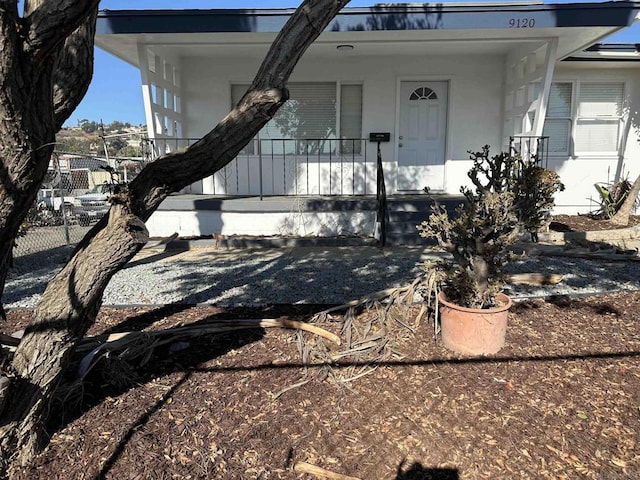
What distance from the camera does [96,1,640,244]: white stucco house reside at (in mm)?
7801

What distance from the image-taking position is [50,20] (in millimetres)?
1890

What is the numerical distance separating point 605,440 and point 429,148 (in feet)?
24.0

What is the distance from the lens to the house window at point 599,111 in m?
9.57

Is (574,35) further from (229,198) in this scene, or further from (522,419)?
(522,419)

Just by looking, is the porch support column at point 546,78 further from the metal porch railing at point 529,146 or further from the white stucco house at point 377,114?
the metal porch railing at point 529,146

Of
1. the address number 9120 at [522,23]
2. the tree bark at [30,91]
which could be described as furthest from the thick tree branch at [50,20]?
the address number 9120 at [522,23]

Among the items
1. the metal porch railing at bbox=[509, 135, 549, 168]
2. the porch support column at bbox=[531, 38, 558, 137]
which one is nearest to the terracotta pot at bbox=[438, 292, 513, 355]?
the metal porch railing at bbox=[509, 135, 549, 168]

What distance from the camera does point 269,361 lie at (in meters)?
3.46

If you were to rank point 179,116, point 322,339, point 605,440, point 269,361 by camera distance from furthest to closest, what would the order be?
point 179,116, point 322,339, point 269,361, point 605,440

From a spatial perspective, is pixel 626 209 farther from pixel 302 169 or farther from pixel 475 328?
pixel 475 328

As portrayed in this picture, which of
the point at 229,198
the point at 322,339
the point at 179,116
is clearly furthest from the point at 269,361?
the point at 179,116

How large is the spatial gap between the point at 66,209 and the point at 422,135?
6.77 m

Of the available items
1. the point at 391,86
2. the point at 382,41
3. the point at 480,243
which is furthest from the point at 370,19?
the point at 480,243

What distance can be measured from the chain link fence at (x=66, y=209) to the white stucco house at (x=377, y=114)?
1.44 m
